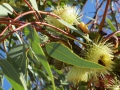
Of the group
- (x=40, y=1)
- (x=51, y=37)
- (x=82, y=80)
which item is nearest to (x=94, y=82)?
(x=82, y=80)

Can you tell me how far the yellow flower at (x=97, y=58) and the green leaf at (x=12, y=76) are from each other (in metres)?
0.14

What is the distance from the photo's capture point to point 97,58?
0.90 m

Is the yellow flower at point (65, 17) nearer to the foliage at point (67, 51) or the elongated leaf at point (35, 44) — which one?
the foliage at point (67, 51)

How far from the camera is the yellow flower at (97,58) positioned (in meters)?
0.89

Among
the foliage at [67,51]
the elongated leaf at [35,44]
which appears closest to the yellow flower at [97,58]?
the foliage at [67,51]

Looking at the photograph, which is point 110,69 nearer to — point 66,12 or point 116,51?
point 116,51

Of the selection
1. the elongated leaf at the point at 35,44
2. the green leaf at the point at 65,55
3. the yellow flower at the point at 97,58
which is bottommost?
the yellow flower at the point at 97,58

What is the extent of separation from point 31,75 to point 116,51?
927mm

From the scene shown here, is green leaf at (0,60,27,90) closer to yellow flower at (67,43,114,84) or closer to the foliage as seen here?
the foliage

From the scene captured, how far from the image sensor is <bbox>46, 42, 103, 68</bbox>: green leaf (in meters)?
0.81

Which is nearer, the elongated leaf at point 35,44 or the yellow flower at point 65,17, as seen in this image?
the elongated leaf at point 35,44

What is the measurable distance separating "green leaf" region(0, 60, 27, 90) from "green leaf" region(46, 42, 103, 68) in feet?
0.36

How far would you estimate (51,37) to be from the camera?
0.90 metres

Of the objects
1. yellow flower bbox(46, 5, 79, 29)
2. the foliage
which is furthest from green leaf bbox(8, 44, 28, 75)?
yellow flower bbox(46, 5, 79, 29)
